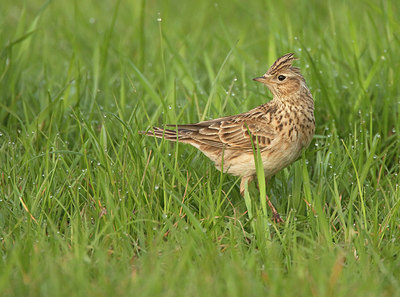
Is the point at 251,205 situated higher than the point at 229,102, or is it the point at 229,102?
the point at 229,102

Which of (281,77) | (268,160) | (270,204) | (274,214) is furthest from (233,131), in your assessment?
(274,214)

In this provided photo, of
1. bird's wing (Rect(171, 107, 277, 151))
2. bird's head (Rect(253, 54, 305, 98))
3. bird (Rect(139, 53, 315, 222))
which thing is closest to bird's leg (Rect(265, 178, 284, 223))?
bird (Rect(139, 53, 315, 222))

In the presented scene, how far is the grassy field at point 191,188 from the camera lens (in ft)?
13.1

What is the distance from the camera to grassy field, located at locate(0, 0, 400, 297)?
3986 mm

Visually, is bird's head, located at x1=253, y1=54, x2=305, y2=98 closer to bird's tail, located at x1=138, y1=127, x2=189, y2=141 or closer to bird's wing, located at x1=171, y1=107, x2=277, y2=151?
bird's wing, located at x1=171, y1=107, x2=277, y2=151

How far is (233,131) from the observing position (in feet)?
18.5

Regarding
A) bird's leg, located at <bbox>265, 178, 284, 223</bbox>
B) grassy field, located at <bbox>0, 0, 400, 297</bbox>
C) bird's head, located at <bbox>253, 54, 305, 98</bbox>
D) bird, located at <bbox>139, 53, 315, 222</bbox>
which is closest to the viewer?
grassy field, located at <bbox>0, 0, 400, 297</bbox>

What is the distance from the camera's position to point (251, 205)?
5.21m

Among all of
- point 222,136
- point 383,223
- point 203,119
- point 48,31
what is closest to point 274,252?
point 383,223

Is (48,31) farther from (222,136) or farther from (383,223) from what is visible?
(383,223)

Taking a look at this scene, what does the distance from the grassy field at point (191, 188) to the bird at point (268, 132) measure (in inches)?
6.8

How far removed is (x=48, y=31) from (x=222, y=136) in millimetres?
5070

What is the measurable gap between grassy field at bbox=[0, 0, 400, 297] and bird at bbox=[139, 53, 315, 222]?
0.17m

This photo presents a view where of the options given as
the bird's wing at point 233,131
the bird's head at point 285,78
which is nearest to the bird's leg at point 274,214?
the bird's wing at point 233,131
